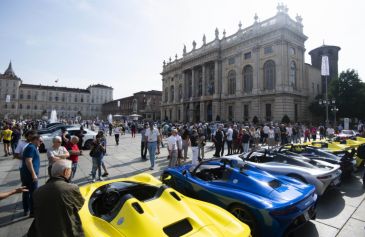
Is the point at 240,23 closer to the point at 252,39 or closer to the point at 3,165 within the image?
the point at 252,39

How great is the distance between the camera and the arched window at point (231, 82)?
40.8 metres

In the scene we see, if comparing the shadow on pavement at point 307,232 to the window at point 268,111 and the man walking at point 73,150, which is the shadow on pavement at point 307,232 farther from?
the window at point 268,111

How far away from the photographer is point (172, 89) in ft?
200

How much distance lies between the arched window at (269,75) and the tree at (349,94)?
12124 millimetres

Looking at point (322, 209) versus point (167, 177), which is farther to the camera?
point (167, 177)

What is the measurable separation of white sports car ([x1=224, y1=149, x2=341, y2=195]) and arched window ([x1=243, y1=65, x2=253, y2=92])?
32325 mm

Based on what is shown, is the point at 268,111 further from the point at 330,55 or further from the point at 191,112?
the point at 330,55

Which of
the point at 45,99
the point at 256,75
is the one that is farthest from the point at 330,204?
the point at 45,99

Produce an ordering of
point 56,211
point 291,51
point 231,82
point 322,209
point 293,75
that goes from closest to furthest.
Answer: point 56,211, point 322,209, point 291,51, point 293,75, point 231,82

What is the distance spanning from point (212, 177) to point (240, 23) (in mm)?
41312

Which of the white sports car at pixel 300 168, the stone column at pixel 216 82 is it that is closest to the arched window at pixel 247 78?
the stone column at pixel 216 82

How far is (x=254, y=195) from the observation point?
4043 mm

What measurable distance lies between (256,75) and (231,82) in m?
6.19

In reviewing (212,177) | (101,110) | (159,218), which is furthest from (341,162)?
(101,110)
